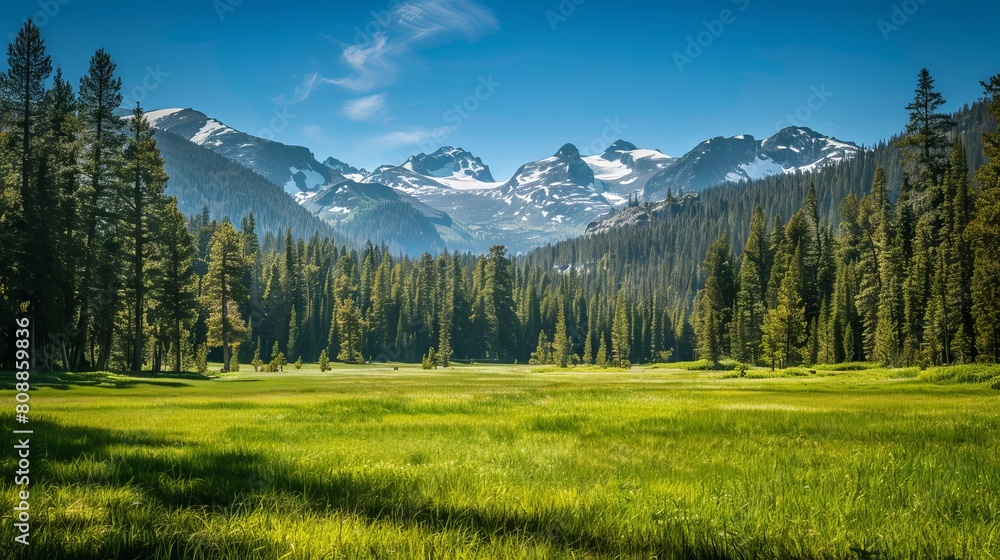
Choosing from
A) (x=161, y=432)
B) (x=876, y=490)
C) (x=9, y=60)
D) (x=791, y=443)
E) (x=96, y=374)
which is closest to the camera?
(x=876, y=490)

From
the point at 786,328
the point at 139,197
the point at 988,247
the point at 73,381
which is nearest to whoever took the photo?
the point at 73,381


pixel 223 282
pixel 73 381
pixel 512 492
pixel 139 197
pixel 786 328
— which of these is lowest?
pixel 73 381

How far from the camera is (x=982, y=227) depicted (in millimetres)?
37156

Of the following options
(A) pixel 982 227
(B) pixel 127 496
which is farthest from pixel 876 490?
(A) pixel 982 227

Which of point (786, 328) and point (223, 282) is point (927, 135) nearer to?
point (786, 328)

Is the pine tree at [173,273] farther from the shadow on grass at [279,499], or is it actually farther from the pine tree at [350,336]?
the pine tree at [350,336]

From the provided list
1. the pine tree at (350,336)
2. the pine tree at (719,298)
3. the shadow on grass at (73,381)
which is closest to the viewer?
the shadow on grass at (73,381)

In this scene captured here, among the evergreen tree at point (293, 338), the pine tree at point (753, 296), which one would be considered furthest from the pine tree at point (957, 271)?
the evergreen tree at point (293, 338)

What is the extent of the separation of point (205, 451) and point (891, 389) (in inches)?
1265

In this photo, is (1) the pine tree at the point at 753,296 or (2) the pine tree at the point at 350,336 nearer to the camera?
(1) the pine tree at the point at 753,296

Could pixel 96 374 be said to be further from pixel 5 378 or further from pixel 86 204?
pixel 86 204

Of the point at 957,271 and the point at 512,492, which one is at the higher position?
the point at 957,271

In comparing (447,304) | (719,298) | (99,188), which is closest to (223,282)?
(99,188)

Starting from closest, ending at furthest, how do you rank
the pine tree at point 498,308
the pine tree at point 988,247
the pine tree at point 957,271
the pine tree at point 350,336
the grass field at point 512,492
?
the grass field at point 512,492
the pine tree at point 988,247
the pine tree at point 957,271
the pine tree at point 350,336
the pine tree at point 498,308
